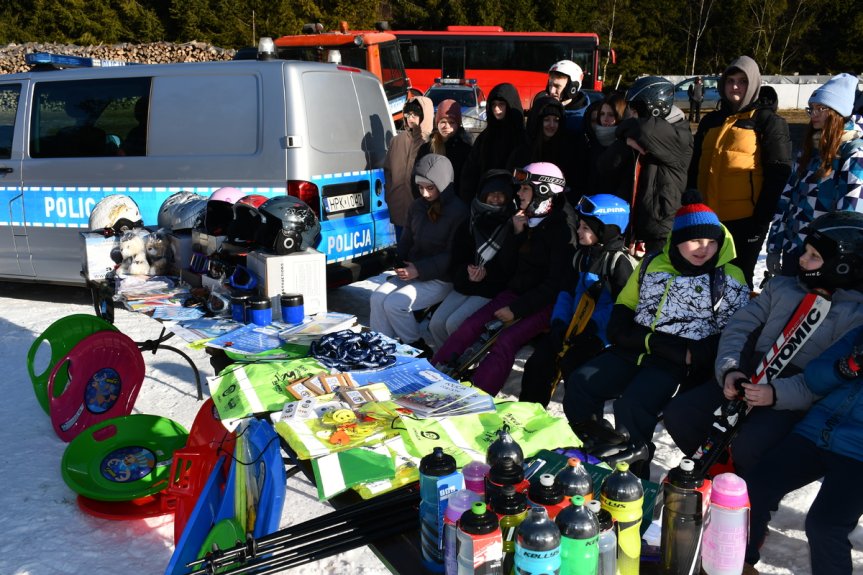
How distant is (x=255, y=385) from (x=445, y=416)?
79 centimetres

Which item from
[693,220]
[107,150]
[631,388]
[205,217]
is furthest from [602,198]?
[107,150]

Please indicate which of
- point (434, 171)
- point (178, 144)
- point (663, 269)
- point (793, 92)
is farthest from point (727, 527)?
point (793, 92)

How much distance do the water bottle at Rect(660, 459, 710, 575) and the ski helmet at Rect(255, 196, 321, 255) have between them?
241 cm

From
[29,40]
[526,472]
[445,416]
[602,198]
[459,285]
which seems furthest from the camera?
[29,40]

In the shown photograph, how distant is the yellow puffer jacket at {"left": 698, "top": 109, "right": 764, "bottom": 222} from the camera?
4664mm

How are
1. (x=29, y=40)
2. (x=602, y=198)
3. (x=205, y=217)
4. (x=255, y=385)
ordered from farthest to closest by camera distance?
(x=29, y=40), (x=205, y=217), (x=602, y=198), (x=255, y=385)

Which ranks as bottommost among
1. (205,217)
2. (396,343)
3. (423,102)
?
(396,343)

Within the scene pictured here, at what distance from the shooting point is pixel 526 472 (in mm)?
2258

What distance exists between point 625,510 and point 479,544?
0.42m

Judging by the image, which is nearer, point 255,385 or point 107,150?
point 255,385

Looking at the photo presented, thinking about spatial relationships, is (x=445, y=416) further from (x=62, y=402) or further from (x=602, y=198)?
(x=62, y=402)

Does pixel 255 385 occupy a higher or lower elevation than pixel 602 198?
lower

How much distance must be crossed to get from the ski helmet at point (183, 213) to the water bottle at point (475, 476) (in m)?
3.07

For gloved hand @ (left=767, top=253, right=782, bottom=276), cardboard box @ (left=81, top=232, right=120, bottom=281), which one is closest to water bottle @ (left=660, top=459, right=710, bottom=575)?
gloved hand @ (left=767, top=253, right=782, bottom=276)
